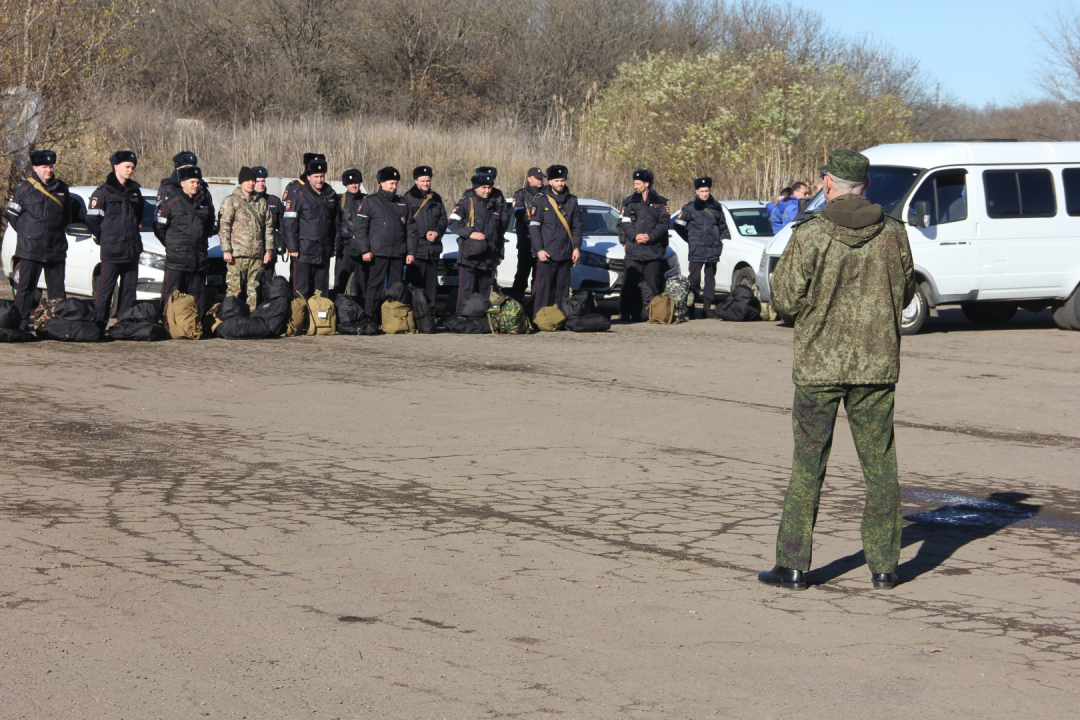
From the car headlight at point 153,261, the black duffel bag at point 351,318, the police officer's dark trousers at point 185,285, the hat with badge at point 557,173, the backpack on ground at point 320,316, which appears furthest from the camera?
the hat with badge at point 557,173

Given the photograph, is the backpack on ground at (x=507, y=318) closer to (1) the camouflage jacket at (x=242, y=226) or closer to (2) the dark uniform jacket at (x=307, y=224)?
(2) the dark uniform jacket at (x=307, y=224)

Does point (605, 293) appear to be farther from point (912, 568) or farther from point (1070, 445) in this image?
point (912, 568)

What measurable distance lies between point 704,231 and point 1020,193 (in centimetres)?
420

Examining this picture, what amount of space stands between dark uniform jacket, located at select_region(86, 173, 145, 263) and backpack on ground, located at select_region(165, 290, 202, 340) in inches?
29.6

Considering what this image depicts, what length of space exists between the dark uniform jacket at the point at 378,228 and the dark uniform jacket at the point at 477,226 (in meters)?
0.68

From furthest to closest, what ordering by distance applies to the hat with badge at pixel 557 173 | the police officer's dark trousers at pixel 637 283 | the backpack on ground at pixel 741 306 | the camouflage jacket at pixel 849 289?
the backpack on ground at pixel 741 306 → the police officer's dark trousers at pixel 637 283 → the hat with badge at pixel 557 173 → the camouflage jacket at pixel 849 289

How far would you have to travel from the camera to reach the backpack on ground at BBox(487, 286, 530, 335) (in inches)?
587

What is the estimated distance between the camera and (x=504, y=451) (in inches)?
316

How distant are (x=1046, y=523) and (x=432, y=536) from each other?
10.7 ft

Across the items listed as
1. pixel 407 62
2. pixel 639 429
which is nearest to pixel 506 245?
pixel 639 429

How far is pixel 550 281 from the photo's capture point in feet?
52.2

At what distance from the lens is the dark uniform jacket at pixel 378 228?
1495 centimetres

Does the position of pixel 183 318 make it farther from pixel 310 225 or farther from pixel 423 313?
pixel 423 313

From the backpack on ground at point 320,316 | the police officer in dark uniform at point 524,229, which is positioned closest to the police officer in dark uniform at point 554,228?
the police officer in dark uniform at point 524,229
